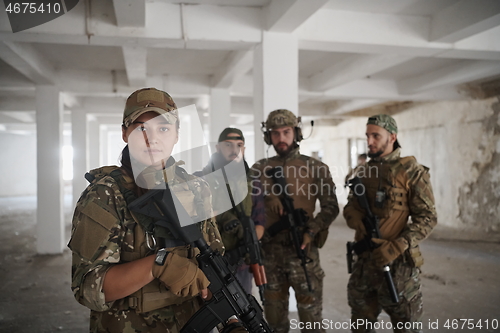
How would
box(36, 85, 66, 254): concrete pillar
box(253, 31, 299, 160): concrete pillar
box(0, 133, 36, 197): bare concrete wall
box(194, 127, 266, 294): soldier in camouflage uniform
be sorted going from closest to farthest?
box(194, 127, 266, 294): soldier in camouflage uniform < box(253, 31, 299, 160): concrete pillar < box(36, 85, 66, 254): concrete pillar < box(0, 133, 36, 197): bare concrete wall

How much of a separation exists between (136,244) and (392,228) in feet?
6.18

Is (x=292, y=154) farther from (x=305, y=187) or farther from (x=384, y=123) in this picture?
(x=384, y=123)

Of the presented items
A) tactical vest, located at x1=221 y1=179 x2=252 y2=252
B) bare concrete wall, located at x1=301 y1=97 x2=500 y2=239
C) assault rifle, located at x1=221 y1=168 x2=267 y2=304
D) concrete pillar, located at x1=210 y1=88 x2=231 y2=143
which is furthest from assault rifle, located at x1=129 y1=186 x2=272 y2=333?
bare concrete wall, located at x1=301 y1=97 x2=500 y2=239

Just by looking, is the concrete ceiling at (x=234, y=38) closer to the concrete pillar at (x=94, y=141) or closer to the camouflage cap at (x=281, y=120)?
the camouflage cap at (x=281, y=120)

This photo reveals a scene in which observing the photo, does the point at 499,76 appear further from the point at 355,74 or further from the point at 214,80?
the point at 214,80

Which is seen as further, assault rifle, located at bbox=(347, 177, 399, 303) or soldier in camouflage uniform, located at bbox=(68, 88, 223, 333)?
assault rifle, located at bbox=(347, 177, 399, 303)

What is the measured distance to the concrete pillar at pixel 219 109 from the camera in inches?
259

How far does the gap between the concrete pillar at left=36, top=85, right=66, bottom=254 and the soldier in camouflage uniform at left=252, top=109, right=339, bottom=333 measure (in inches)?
184

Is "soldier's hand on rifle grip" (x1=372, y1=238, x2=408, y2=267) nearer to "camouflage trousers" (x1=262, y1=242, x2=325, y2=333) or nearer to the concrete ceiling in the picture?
"camouflage trousers" (x1=262, y1=242, x2=325, y2=333)

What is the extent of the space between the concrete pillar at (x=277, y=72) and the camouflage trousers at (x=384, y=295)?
1784mm

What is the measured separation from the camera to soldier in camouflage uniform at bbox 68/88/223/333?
110 centimetres

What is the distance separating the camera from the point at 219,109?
6703mm

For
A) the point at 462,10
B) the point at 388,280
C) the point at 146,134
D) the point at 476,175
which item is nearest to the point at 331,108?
the point at 476,175

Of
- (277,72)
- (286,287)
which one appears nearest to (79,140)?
(277,72)
